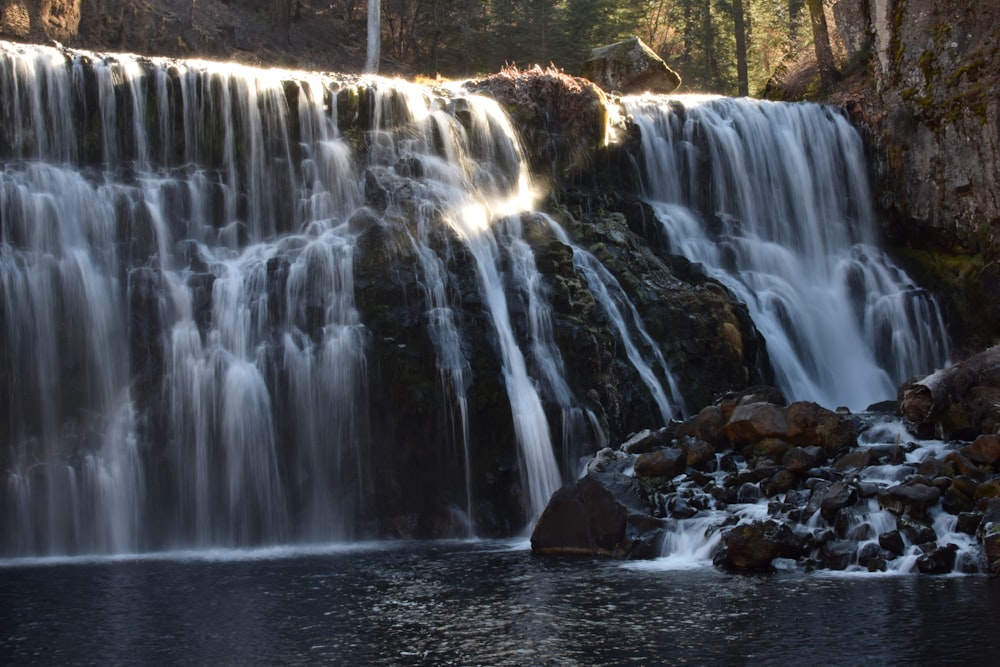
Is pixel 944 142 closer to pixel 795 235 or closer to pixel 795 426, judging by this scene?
pixel 795 235

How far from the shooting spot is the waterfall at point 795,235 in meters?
23.2

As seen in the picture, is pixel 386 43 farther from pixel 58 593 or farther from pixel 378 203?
pixel 58 593

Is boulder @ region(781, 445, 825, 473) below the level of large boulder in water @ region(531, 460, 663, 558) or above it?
above

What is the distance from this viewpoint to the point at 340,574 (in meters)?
13.5

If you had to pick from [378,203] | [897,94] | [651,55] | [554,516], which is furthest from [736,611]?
[651,55]

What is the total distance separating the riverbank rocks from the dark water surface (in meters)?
0.58

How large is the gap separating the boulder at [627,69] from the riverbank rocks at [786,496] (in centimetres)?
1871

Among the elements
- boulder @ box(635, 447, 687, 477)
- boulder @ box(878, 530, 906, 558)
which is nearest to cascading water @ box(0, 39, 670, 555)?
boulder @ box(635, 447, 687, 477)

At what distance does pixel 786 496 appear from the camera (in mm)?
14078

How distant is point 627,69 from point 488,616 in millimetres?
26093

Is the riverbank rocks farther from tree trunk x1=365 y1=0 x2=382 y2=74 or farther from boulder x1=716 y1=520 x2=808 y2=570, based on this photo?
tree trunk x1=365 y1=0 x2=382 y2=74

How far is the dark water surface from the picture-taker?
363 inches

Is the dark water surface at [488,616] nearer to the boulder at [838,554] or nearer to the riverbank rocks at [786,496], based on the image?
the boulder at [838,554]

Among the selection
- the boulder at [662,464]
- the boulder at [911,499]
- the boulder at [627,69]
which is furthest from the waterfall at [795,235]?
the boulder at [911,499]
